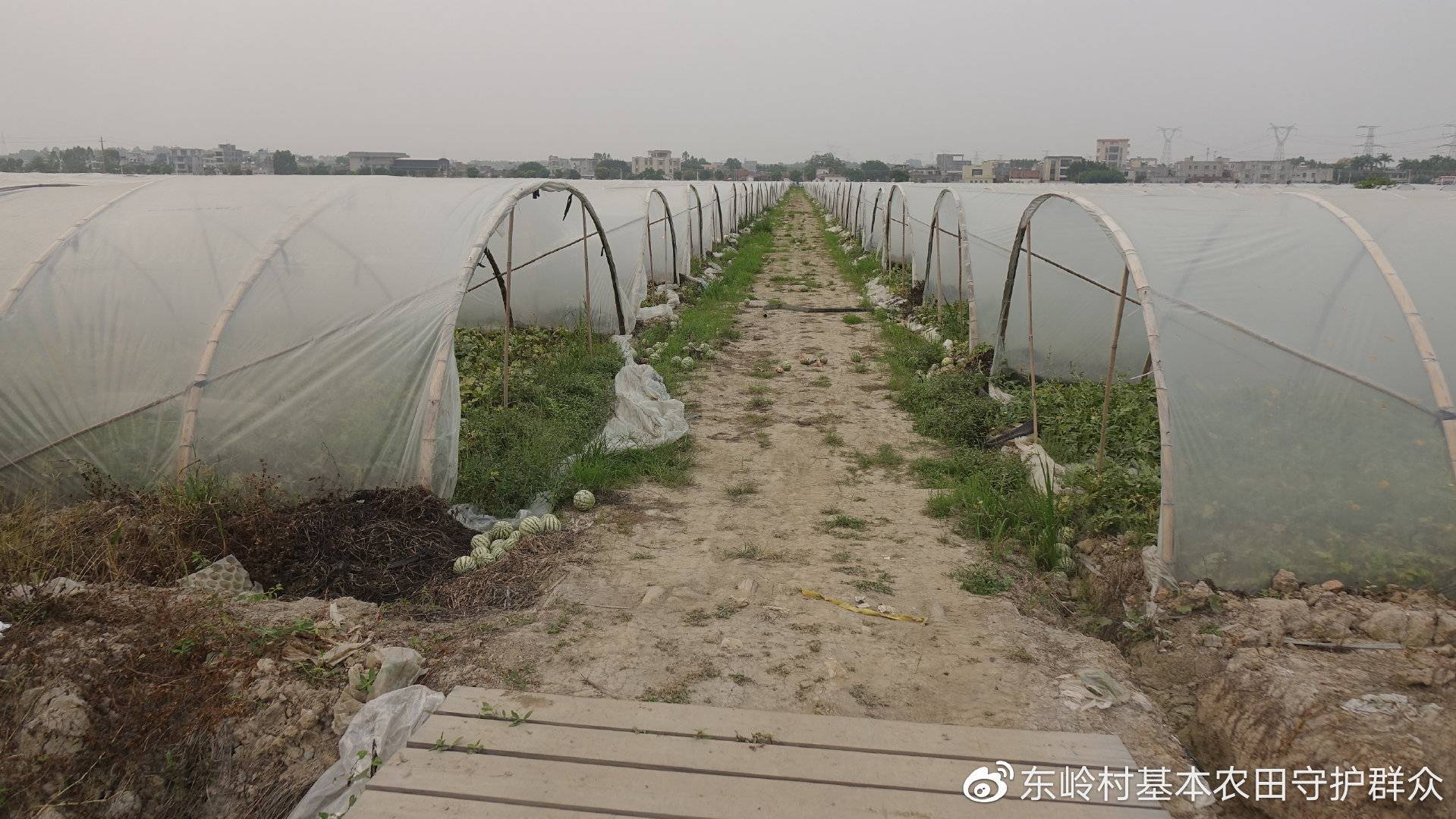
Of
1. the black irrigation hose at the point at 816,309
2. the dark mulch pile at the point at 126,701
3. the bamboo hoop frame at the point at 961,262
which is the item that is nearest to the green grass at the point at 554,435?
the dark mulch pile at the point at 126,701

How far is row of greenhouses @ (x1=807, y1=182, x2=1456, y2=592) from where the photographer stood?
4.80m

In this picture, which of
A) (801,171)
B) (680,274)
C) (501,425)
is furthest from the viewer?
(801,171)

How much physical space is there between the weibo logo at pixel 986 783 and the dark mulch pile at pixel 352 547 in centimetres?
335

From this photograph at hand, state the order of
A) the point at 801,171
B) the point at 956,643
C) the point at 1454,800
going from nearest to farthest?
1. the point at 1454,800
2. the point at 956,643
3. the point at 801,171

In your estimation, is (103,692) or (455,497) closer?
(103,692)

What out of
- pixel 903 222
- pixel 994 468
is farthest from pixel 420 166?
pixel 994 468

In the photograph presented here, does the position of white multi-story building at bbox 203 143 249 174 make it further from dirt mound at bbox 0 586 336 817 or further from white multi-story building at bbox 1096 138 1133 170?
white multi-story building at bbox 1096 138 1133 170

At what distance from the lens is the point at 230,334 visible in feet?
19.6

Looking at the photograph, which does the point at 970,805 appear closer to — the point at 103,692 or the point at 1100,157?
the point at 103,692

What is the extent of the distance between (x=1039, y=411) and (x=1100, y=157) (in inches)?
3025

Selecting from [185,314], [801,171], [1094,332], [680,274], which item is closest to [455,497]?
[185,314]

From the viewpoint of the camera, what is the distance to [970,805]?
3.30 meters

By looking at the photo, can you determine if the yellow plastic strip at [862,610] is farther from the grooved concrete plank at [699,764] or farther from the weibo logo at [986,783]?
the weibo logo at [986,783]

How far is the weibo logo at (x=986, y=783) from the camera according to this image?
3.36 m
